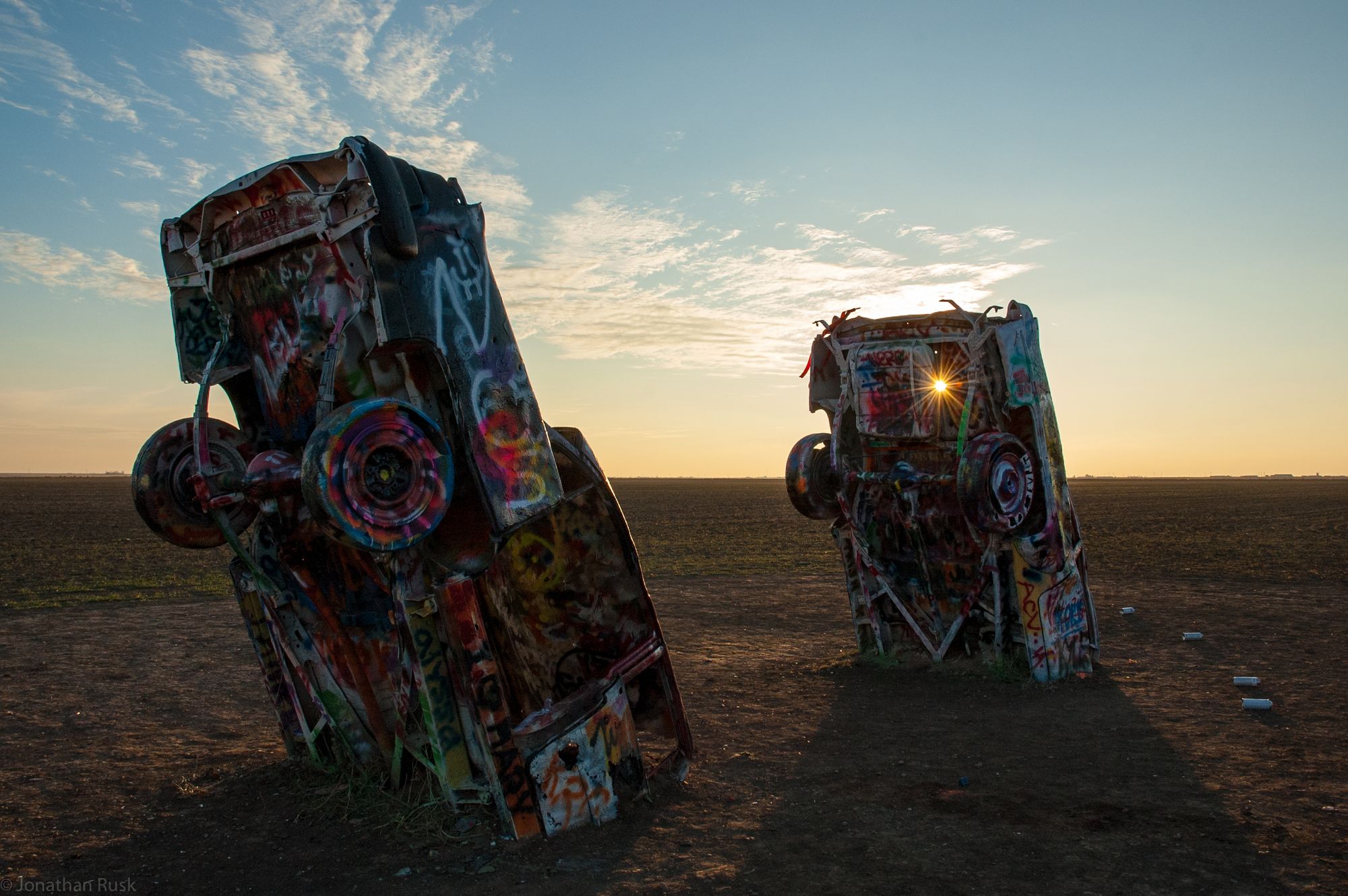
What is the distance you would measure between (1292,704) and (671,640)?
7.13 metres

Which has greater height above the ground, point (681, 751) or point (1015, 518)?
point (1015, 518)

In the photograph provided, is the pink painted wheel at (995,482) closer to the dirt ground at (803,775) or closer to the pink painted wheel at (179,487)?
the dirt ground at (803,775)

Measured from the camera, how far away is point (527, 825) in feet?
19.4

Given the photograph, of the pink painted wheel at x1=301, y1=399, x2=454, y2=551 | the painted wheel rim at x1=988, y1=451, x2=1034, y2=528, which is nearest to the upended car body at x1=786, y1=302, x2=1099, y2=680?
the painted wheel rim at x1=988, y1=451, x2=1034, y2=528

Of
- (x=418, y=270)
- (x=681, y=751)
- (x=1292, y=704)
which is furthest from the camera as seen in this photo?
(x=1292, y=704)

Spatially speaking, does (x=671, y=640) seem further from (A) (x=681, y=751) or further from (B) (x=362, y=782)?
(B) (x=362, y=782)

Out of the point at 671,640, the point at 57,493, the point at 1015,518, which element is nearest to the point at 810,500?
the point at 1015,518

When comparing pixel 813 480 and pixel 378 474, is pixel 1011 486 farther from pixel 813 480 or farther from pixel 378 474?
pixel 378 474

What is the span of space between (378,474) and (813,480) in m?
6.17

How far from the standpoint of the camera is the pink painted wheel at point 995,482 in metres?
8.98

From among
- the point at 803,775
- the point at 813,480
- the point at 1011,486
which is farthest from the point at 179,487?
the point at 1011,486

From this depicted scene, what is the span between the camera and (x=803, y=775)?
730cm

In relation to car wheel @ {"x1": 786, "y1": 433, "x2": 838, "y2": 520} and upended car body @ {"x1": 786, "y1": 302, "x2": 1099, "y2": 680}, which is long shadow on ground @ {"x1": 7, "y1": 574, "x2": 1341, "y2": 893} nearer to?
upended car body @ {"x1": 786, "y1": 302, "x2": 1099, "y2": 680}

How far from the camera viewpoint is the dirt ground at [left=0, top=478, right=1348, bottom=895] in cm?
555
